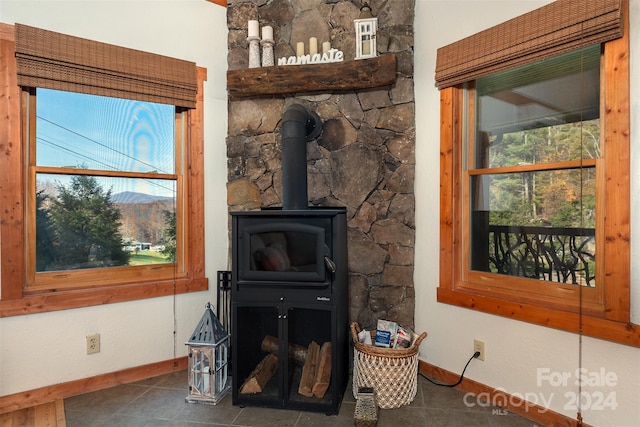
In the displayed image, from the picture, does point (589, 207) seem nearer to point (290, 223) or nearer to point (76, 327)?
point (290, 223)

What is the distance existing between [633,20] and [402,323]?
6.85ft

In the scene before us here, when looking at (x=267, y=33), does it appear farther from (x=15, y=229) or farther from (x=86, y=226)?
(x=15, y=229)

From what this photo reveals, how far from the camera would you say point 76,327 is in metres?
2.37

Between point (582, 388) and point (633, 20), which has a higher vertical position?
point (633, 20)

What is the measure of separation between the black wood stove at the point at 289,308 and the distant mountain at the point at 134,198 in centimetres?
95

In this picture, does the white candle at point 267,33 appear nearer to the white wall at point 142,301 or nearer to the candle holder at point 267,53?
the candle holder at point 267,53

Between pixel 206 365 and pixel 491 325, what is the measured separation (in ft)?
5.70

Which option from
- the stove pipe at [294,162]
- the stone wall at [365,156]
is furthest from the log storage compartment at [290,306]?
the stone wall at [365,156]

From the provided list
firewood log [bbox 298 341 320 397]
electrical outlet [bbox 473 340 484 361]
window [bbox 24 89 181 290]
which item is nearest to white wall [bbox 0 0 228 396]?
window [bbox 24 89 181 290]

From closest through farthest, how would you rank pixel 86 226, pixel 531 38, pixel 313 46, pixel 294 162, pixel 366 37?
pixel 531 38
pixel 294 162
pixel 86 226
pixel 366 37
pixel 313 46

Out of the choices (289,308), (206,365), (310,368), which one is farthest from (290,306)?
(206,365)

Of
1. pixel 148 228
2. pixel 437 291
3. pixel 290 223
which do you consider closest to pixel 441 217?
pixel 437 291

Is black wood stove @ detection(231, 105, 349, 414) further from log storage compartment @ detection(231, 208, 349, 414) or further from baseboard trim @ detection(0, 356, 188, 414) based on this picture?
baseboard trim @ detection(0, 356, 188, 414)

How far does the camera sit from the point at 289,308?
83.5 inches
